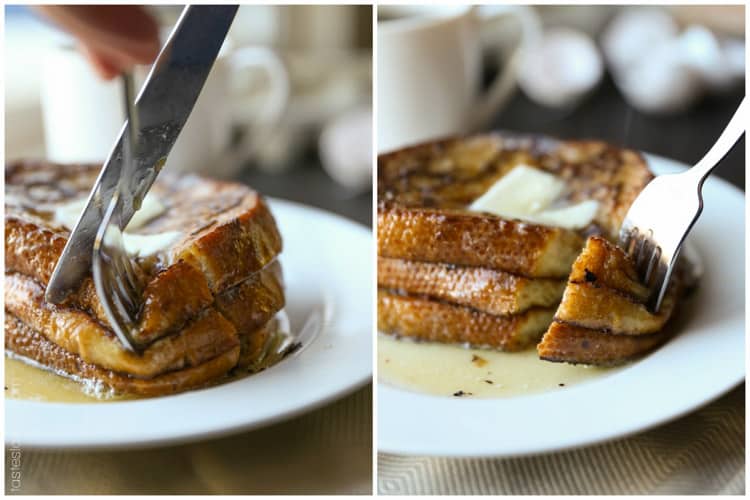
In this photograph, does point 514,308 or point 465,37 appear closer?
point 514,308

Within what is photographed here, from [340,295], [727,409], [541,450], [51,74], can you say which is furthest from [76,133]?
[727,409]

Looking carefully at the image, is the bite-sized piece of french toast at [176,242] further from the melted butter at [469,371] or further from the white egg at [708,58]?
the white egg at [708,58]

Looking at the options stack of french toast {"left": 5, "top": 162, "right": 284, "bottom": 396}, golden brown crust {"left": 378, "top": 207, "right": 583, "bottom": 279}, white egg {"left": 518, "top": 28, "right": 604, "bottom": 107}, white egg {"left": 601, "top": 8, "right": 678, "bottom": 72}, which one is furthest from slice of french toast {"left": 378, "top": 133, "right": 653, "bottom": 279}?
white egg {"left": 601, "top": 8, "right": 678, "bottom": 72}

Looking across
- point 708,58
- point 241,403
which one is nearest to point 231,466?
point 241,403

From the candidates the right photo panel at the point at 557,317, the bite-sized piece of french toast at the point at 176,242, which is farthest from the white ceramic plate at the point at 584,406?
the bite-sized piece of french toast at the point at 176,242

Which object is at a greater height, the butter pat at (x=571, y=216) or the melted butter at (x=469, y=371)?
the butter pat at (x=571, y=216)

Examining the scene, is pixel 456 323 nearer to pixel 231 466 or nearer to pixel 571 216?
pixel 571 216

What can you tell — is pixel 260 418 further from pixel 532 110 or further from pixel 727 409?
pixel 532 110
